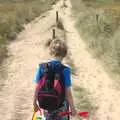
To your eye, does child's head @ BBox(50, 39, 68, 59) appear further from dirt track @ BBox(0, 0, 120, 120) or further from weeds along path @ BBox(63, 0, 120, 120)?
weeds along path @ BBox(63, 0, 120, 120)

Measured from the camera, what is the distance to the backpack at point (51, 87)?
4652 mm

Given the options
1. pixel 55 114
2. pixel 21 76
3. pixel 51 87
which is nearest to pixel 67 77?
pixel 51 87

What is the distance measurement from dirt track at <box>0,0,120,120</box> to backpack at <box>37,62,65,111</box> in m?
3.85

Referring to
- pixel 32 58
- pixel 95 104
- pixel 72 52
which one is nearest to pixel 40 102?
pixel 95 104

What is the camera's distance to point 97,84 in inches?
454

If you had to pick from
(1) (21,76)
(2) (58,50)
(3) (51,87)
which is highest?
(2) (58,50)

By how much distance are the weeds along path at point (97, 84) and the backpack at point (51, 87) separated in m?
4.02

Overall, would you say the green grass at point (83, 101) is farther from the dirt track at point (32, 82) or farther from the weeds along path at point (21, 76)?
the weeds along path at point (21, 76)

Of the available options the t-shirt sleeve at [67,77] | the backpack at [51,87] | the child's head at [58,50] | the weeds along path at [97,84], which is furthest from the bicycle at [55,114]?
the weeds along path at [97,84]

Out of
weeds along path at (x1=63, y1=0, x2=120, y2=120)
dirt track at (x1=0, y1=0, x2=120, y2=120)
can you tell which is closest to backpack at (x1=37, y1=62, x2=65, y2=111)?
dirt track at (x1=0, y1=0, x2=120, y2=120)

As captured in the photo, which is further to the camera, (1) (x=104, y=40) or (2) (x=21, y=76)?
(1) (x=104, y=40)

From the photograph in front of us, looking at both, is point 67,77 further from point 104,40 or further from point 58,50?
point 104,40

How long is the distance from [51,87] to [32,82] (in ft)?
22.5

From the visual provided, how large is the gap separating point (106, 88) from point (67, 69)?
6433 mm
